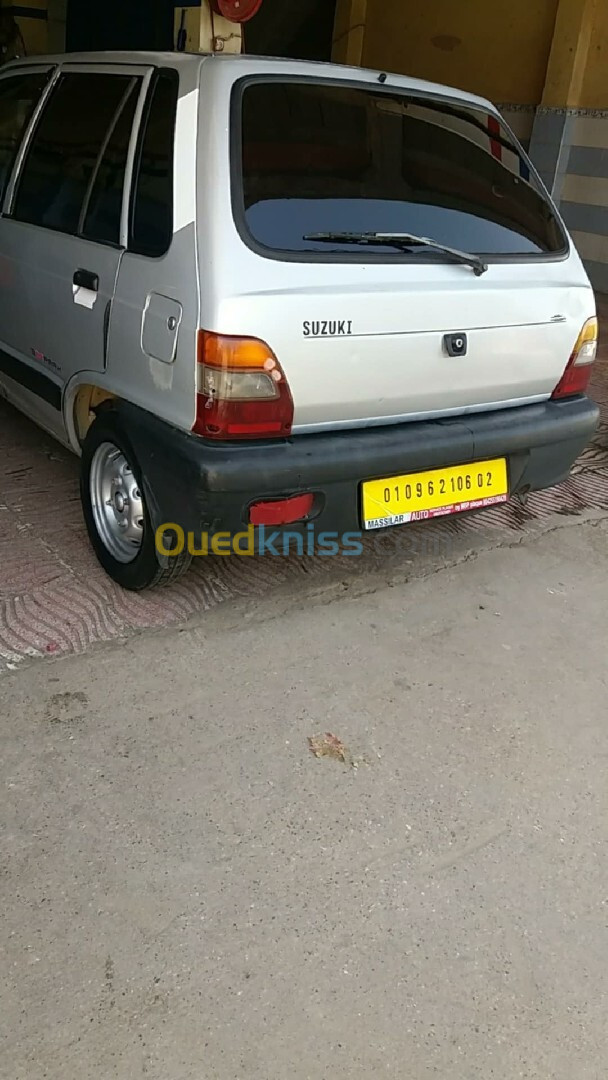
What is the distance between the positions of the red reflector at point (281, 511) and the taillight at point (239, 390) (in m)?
0.21

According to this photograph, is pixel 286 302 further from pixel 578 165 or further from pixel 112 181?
pixel 578 165

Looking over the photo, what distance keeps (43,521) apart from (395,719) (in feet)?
5.97

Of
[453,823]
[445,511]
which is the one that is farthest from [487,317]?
[453,823]

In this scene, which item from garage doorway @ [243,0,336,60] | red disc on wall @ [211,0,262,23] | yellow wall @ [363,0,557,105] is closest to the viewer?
red disc on wall @ [211,0,262,23]

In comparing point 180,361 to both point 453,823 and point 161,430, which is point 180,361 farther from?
point 453,823

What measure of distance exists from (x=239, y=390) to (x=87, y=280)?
912 mm

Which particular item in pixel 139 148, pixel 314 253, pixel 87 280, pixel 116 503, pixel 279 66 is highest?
pixel 279 66

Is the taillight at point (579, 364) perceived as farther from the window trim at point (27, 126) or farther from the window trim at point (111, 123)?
the window trim at point (27, 126)

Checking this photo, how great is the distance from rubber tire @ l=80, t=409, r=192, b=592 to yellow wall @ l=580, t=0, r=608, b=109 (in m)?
8.80

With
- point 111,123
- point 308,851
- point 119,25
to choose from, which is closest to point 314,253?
point 111,123

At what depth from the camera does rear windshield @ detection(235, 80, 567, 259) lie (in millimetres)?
2639

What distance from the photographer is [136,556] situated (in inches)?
124

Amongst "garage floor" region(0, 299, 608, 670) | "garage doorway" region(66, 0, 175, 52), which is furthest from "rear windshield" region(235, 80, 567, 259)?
"garage doorway" region(66, 0, 175, 52)

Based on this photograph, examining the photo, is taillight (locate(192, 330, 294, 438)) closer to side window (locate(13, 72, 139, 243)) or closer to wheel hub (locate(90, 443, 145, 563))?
wheel hub (locate(90, 443, 145, 563))
